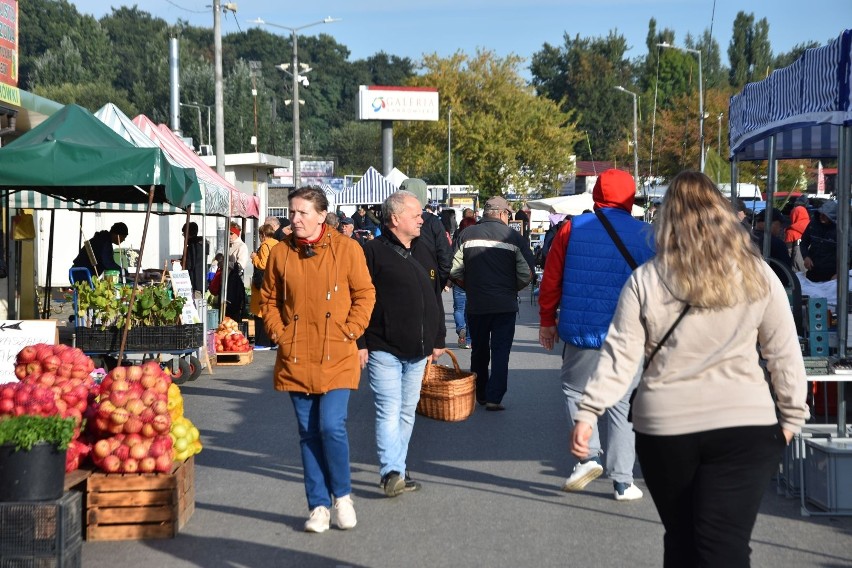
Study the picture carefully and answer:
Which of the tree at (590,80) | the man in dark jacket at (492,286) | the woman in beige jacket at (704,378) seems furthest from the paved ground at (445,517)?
the tree at (590,80)

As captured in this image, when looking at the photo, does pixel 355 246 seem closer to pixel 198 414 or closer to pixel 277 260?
pixel 277 260

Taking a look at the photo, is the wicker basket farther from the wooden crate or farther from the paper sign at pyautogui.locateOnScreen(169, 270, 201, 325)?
the wooden crate

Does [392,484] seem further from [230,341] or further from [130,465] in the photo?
[230,341]

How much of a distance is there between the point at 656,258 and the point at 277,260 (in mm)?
2757

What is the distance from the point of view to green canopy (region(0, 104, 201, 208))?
380 inches

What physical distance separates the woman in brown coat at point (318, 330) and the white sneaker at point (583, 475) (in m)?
1.61

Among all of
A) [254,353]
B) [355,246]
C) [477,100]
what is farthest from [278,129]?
[355,246]

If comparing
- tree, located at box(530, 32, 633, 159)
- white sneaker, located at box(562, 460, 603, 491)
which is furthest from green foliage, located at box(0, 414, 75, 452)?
tree, located at box(530, 32, 633, 159)

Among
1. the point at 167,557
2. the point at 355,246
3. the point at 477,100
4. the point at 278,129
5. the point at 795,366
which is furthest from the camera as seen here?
the point at 278,129

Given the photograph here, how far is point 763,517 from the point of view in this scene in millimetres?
6660

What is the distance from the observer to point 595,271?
696 cm

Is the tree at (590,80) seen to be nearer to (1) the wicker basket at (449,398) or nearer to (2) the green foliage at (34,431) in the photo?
(1) the wicker basket at (449,398)

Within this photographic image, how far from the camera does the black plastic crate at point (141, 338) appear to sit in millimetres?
11609

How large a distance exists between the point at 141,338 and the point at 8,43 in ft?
13.6
